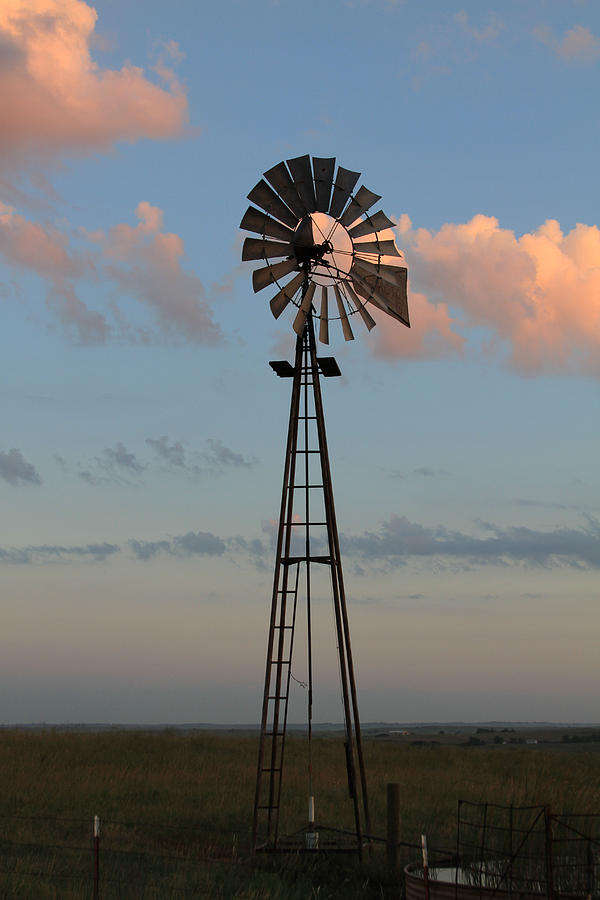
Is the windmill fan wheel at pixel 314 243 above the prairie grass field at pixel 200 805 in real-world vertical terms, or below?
above

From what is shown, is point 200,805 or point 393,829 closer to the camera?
point 393,829

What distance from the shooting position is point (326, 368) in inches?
699

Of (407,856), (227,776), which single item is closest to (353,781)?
(407,856)

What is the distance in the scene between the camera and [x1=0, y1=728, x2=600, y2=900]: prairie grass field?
1402 centimetres

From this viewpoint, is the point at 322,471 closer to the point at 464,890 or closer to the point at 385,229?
the point at 385,229

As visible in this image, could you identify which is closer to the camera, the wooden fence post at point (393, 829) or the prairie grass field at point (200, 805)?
the prairie grass field at point (200, 805)

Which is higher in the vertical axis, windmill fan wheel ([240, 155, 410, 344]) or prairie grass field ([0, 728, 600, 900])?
windmill fan wheel ([240, 155, 410, 344])

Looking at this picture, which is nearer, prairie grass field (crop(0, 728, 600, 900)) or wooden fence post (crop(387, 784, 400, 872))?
prairie grass field (crop(0, 728, 600, 900))

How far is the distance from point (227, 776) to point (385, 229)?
1578 cm

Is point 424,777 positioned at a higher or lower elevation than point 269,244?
lower

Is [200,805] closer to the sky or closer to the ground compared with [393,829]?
closer to the ground

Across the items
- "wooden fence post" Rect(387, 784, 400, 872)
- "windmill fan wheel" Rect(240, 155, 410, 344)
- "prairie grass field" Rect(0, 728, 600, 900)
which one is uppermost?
"windmill fan wheel" Rect(240, 155, 410, 344)

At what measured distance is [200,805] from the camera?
72.3ft

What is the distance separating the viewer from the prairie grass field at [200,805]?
14.0m
